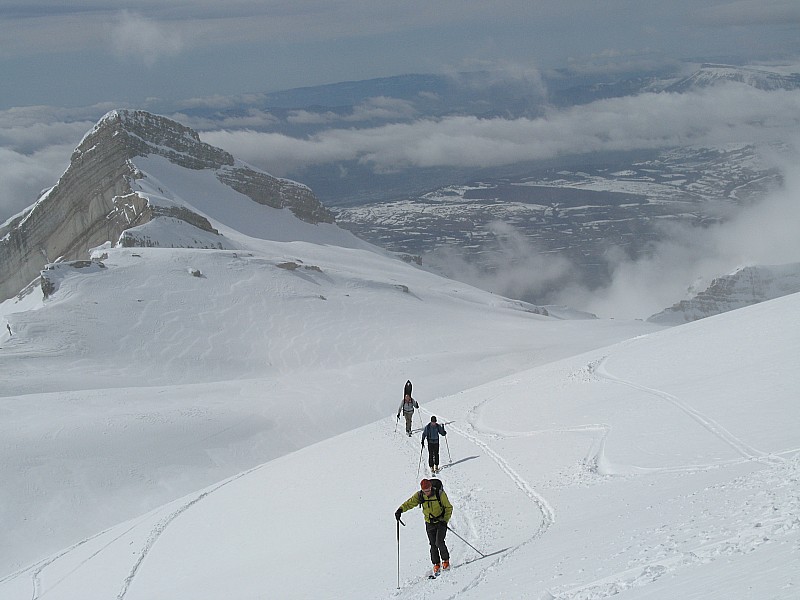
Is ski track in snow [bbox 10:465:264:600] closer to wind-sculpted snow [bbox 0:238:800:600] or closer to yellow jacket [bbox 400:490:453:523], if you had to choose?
wind-sculpted snow [bbox 0:238:800:600]

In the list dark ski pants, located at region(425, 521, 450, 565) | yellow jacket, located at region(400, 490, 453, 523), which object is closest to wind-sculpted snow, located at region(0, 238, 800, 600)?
dark ski pants, located at region(425, 521, 450, 565)

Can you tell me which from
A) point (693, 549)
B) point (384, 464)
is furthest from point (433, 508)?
point (384, 464)

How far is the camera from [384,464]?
1948 cm

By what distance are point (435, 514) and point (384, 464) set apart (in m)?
8.31

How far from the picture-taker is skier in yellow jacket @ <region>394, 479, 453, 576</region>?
11.3m

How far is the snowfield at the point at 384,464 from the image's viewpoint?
33.8ft

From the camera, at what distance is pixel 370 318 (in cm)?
5928

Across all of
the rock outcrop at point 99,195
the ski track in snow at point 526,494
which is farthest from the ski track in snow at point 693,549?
the rock outcrop at point 99,195

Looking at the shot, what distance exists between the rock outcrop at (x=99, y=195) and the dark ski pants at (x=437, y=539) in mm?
76542

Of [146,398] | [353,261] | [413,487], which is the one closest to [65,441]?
[146,398]

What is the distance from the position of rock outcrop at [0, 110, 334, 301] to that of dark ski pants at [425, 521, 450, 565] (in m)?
76.5

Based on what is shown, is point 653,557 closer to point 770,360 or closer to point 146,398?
point 770,360

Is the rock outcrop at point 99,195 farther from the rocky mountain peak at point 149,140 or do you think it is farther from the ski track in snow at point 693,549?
the ski track in snow at point 693,549

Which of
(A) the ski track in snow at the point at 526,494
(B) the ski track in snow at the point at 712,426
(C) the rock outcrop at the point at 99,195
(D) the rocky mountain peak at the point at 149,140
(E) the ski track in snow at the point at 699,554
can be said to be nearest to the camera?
(E) the ski track in snow at the point at 699,554
